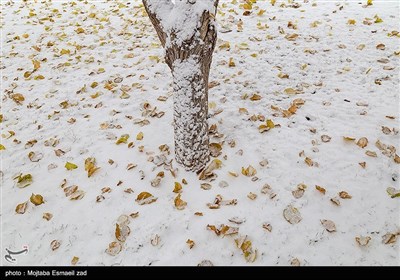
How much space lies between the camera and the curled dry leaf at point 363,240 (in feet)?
7.73

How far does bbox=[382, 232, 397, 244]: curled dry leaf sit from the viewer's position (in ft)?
7.73

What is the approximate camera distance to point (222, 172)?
301 centimetres

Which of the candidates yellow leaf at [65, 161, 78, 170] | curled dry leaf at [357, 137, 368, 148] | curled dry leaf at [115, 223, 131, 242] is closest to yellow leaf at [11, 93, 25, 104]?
yellow leaf at [65, 161, 78, 170]

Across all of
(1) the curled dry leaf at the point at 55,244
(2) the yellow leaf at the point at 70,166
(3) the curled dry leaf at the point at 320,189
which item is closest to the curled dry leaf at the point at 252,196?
(3) the curled dry leaf at the point at 320,189

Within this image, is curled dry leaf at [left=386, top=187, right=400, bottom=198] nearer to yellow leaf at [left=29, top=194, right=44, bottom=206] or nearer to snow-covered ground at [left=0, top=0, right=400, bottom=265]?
→ snow-covered ground at [left=0, top=0, right=400, bottom=265]

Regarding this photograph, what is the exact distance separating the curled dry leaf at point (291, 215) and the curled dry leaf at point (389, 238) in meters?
0.66

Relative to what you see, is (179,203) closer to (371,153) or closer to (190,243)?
(190,243)

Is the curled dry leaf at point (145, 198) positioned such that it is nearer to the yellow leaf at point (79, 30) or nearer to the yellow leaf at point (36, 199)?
the yellow leaf at point (36, 199)

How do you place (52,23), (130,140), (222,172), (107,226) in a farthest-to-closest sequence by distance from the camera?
(52,23)
(130,140)
(222,172)
(107,226)

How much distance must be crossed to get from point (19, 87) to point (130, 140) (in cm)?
245

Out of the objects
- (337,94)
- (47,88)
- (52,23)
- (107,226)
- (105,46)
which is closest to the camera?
(107,226)

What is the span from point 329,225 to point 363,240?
27 cm
